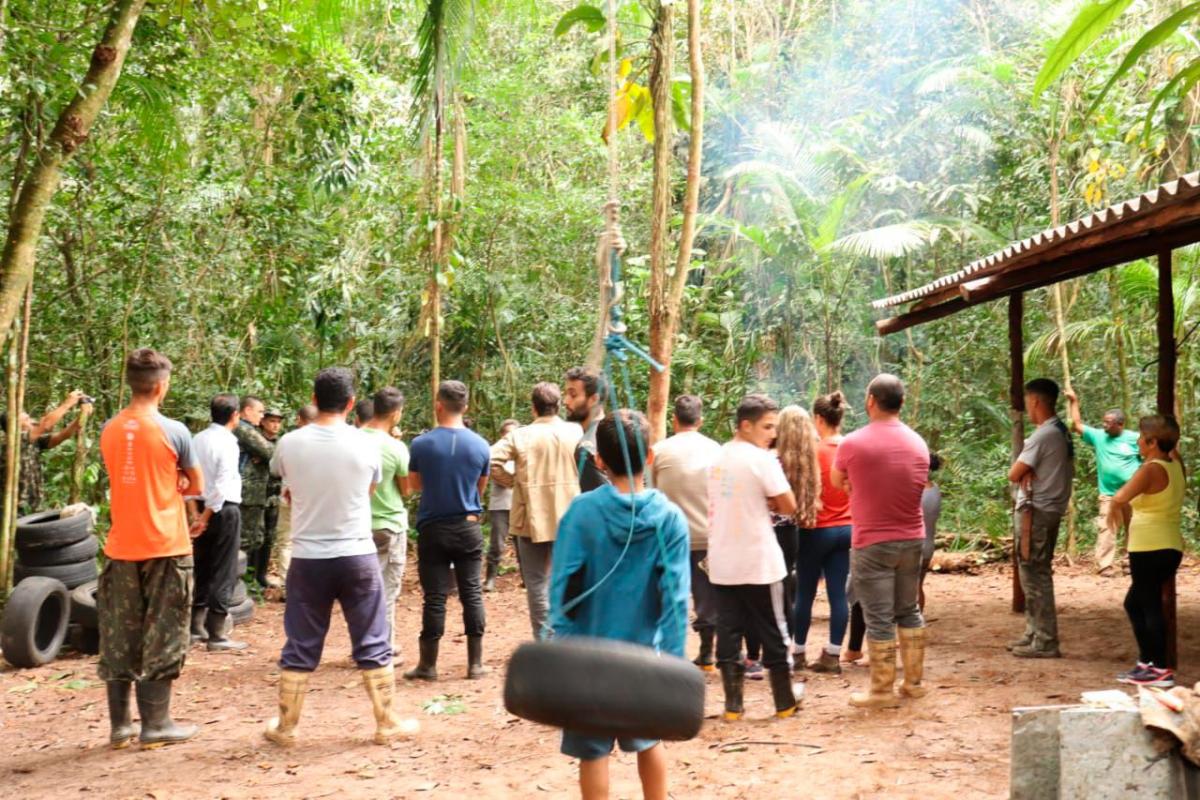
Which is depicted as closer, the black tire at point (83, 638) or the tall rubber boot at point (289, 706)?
the tall rubber boot at point (289, 706)

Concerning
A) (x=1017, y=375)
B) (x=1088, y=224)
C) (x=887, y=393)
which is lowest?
(x=887, y=393)

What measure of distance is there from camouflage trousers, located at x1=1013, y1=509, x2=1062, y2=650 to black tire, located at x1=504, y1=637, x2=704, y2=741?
4910 millimetres

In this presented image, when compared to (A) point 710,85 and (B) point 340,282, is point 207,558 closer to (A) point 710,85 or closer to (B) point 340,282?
(B) point 340,282

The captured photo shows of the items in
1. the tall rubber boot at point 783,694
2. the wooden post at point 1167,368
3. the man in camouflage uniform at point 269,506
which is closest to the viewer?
the tall rubber boot at point 783,694

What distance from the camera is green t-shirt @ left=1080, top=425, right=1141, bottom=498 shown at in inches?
406

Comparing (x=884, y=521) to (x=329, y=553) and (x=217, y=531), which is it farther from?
(x=217, y=531)

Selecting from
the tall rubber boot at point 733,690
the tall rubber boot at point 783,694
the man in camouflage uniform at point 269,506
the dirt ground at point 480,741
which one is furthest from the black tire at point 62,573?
the tall rubber boot at point 783,694

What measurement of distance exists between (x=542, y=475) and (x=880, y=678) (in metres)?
2.33

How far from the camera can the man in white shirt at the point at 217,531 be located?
8148 mm

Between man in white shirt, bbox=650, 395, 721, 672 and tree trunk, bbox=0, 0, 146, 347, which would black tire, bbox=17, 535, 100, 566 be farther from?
man in white shirt, bbox=650, 395, 721, 672

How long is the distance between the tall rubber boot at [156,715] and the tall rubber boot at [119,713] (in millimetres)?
72

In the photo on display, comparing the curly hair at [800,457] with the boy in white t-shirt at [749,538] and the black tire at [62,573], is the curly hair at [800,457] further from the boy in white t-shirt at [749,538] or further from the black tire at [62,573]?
the black tire at [62,573]

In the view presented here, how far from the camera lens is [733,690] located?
5.99m

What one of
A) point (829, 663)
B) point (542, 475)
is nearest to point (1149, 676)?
point (829, 663)
